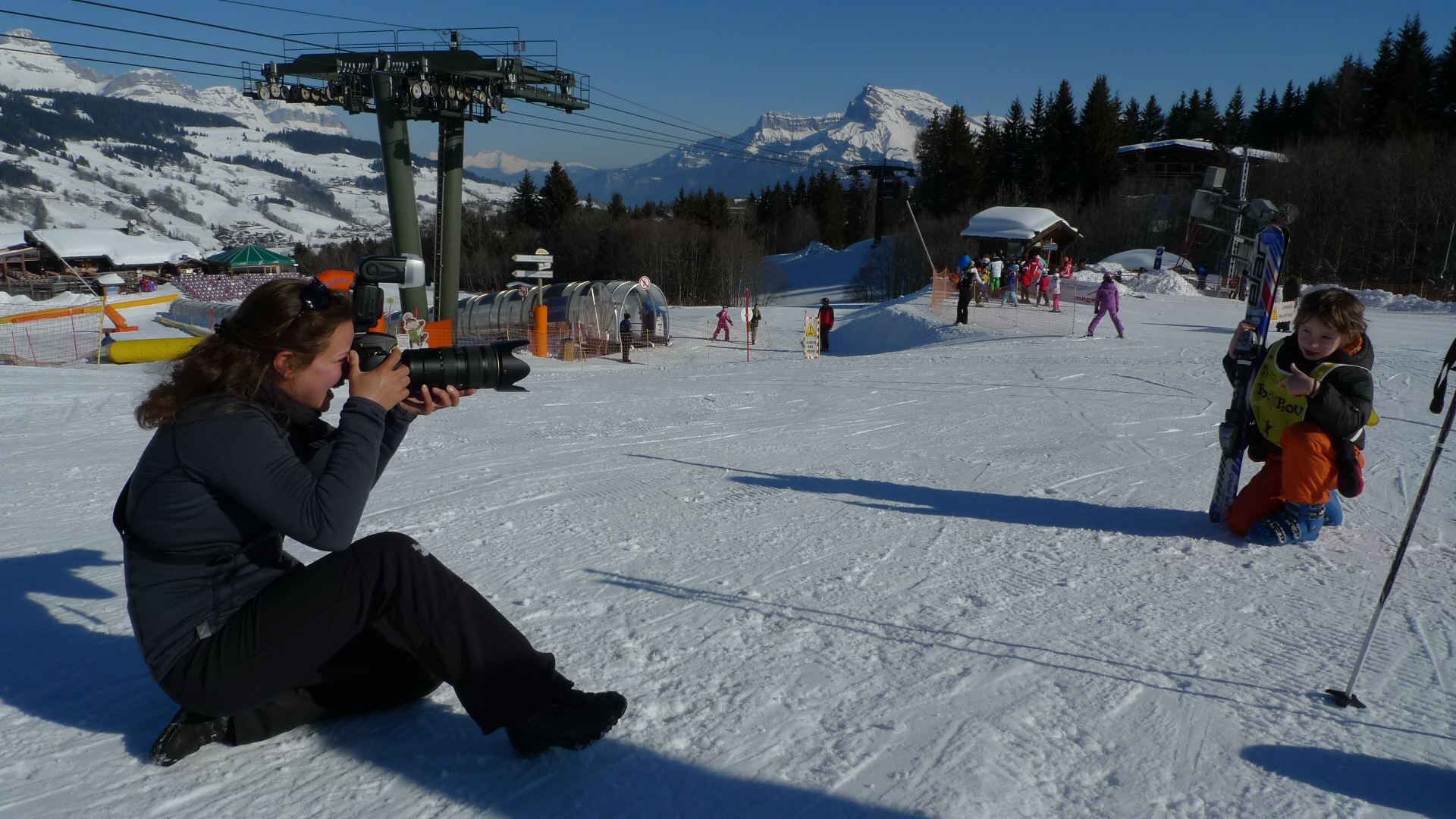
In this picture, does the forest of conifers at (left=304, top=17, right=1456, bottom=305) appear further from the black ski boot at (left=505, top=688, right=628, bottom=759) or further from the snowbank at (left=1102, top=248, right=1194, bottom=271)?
the black ski boot at (left=505, top=688, right=628, bottom=759)

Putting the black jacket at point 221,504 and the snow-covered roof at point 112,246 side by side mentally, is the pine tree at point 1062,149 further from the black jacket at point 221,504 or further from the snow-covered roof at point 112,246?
the snow-covered roof at point 112,246

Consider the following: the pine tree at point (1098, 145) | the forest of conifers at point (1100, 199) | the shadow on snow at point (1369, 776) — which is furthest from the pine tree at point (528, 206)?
the shadow on snow at point (1369, 776)

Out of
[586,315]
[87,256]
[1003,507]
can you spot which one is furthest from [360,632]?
[87,256]

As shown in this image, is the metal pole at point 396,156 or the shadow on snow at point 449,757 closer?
the shadow on snow at point 449,757

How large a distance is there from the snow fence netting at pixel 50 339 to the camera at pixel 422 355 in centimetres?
1641

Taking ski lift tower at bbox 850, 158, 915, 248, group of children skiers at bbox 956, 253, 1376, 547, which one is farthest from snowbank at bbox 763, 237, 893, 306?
group of children skiers at bbox 956, 253, 1376, 547

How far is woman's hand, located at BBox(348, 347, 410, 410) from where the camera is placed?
212 cm

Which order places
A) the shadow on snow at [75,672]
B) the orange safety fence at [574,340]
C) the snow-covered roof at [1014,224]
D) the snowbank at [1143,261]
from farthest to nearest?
the snowbank at [1143,261]
the snow-covered roof at [1014,224]
the orange safety fence at [574,340]
the shadow on snow at [75,672]

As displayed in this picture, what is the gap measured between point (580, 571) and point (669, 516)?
41.7 inches

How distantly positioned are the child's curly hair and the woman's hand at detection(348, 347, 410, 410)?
149 inches

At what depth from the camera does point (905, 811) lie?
6.72ft

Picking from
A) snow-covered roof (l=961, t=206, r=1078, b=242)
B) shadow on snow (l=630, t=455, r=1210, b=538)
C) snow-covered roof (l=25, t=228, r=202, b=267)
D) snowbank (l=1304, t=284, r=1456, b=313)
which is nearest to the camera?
shadow on snow (l=630, t=455, r=1210, b=538)

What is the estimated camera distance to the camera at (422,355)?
229cm

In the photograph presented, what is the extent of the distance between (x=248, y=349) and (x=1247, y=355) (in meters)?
4.49
